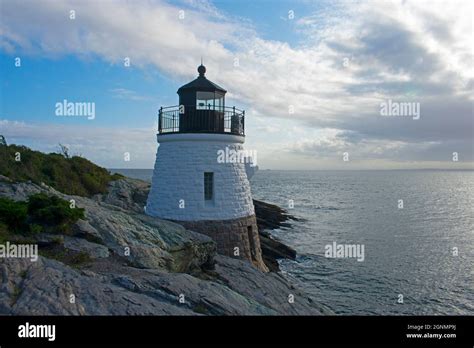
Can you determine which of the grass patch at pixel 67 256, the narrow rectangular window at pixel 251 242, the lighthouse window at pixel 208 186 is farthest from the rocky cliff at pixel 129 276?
the narrow rectangular window at pixel 251 242

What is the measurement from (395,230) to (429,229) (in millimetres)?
4897

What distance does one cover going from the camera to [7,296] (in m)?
5.82

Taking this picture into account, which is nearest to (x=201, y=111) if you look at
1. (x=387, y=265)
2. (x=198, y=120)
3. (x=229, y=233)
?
(x=198, y=120)

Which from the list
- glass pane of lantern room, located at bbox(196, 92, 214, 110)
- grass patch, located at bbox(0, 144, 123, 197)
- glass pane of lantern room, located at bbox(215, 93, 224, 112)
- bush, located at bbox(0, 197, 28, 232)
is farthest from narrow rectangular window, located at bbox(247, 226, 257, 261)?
grass patch, located at bbox(0, 144, 123, 197)

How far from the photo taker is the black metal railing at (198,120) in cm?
1388

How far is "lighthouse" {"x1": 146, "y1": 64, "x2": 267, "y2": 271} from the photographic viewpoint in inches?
540

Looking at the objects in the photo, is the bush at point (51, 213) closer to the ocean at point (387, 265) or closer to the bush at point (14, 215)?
the bush at point (14, 215)

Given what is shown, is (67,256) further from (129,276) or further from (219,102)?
(219,102)

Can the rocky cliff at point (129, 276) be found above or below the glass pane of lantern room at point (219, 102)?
below

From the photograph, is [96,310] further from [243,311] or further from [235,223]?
[235,223]

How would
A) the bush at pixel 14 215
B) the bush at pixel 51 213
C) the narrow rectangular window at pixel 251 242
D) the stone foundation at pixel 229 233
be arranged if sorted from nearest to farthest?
the bush at pixel 14 215
the bush at pixel 51 213
the stone foundation at pixel 229 233
the narrow rectangular window at pixel 251 242

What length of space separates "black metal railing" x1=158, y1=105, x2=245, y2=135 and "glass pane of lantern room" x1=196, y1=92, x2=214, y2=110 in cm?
19

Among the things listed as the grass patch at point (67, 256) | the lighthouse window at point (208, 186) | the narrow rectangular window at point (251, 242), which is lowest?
the narrow rectangular window at point (251, 242)
